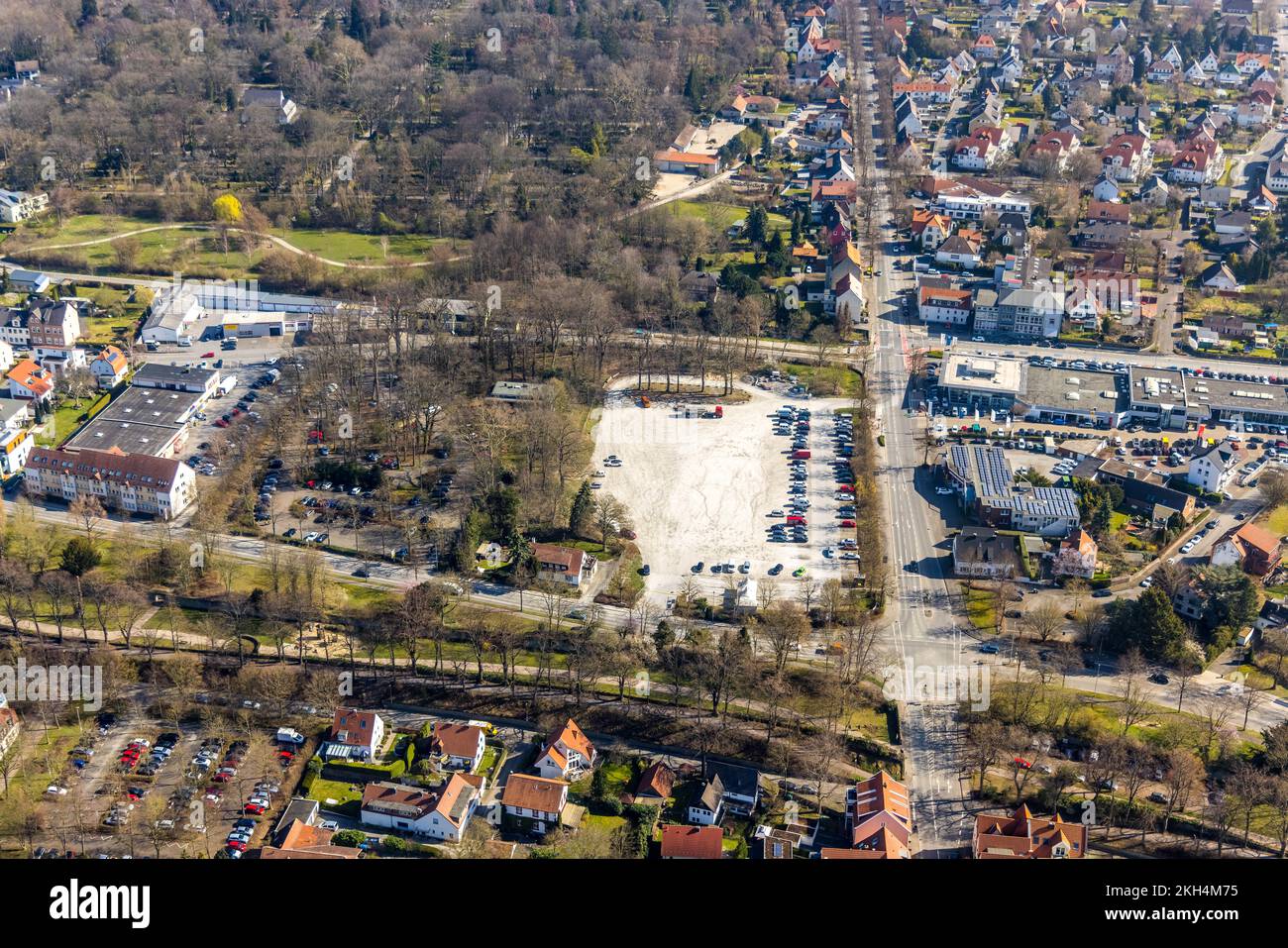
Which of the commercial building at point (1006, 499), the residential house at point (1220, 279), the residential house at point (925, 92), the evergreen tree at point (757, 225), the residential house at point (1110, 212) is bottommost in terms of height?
the commercial building at point (1006, 499)

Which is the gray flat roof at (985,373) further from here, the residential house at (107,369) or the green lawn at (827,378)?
the residential house at (107,369)

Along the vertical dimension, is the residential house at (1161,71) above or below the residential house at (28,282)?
above

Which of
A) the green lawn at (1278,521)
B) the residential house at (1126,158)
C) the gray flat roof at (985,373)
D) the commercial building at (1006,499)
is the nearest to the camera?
the commercial building at (1006,499)

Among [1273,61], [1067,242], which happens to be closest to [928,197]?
[1067,242]

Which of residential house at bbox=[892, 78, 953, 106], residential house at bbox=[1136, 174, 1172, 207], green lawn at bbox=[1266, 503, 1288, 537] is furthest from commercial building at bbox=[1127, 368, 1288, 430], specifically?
residential house at bbox=[892, 78, 953, 106]

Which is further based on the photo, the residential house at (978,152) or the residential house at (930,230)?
the residential house at (978,152)

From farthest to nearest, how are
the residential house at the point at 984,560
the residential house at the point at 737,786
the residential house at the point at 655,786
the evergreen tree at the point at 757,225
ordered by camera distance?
the evergreen tree at the point at 757,225
the residential house at the point at 984,560
the residential house at the point at 655,786
the residential house at the point at 737,786

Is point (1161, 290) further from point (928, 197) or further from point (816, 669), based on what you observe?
point (816, 669)

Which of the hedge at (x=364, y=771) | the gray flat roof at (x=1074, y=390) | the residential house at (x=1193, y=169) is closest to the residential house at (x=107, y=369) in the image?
the hedge at (x=364, y=771)
